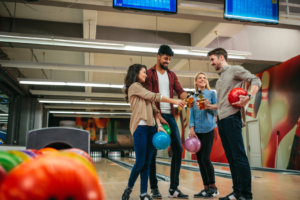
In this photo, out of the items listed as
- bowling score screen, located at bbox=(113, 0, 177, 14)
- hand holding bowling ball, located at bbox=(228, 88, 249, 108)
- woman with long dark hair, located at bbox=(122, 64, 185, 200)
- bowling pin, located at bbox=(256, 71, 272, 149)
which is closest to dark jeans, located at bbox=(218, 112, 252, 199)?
hand holding bowling ball, located at bbox=(228, 88, 249, 108)

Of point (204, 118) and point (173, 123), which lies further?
point (204, 118)

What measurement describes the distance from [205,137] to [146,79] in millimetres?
826

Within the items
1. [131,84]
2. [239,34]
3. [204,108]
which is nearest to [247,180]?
[204,108]

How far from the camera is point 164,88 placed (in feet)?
8.16

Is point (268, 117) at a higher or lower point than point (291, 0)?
lower

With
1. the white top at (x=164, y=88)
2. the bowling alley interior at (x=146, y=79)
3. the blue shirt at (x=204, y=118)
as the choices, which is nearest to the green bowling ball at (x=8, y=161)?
the bowling alley interior at (x=146, y=79)

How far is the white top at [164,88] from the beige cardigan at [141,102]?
0.83 ft

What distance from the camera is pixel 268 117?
7.01 meters

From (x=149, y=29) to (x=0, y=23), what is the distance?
338 centimetres

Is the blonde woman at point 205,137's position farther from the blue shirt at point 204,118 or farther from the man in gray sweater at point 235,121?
the man in gray sweater at point 235,121

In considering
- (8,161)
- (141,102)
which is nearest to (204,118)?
(141,102)

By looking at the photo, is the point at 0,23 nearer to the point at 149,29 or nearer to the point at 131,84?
the point at 149,29

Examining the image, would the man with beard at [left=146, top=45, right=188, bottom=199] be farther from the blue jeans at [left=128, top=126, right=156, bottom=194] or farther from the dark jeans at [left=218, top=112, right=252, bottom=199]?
the dark jeans at [left=218, top=112, right=252, bottom=199]

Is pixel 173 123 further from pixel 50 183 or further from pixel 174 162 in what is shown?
pixel 50 183
